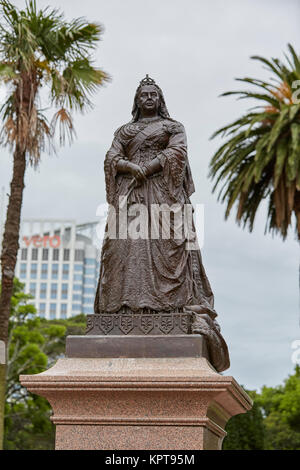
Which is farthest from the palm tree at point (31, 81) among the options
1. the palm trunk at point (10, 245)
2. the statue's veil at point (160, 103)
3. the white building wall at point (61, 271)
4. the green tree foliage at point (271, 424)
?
the white building wall at point (61, 271)

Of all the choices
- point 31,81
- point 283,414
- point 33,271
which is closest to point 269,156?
point 31,81

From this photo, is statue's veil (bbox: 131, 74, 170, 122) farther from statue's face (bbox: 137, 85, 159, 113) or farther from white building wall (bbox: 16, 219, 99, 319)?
white building wall (bbox: 16, 219, 99, 319)

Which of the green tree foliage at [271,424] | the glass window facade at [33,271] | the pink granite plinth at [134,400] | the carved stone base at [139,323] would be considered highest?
the glass window facade at [33,271]

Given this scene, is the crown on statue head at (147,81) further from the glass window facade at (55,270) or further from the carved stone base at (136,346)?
the glass window facade at (55,270)

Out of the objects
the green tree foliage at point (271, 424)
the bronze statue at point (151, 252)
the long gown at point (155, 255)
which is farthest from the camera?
the green tree foliage at point (271, 424)

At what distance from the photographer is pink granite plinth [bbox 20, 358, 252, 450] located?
7.19 m

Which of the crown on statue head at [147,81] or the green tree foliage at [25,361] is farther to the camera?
the green tree foliage at [25,361]

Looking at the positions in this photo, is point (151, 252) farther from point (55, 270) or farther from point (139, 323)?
point (55, 270)

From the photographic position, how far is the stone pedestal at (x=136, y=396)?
7.20 metres

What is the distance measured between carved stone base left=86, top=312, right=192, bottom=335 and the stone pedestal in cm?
17

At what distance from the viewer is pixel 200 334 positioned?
25.6ft

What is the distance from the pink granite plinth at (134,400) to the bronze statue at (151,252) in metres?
0.51
